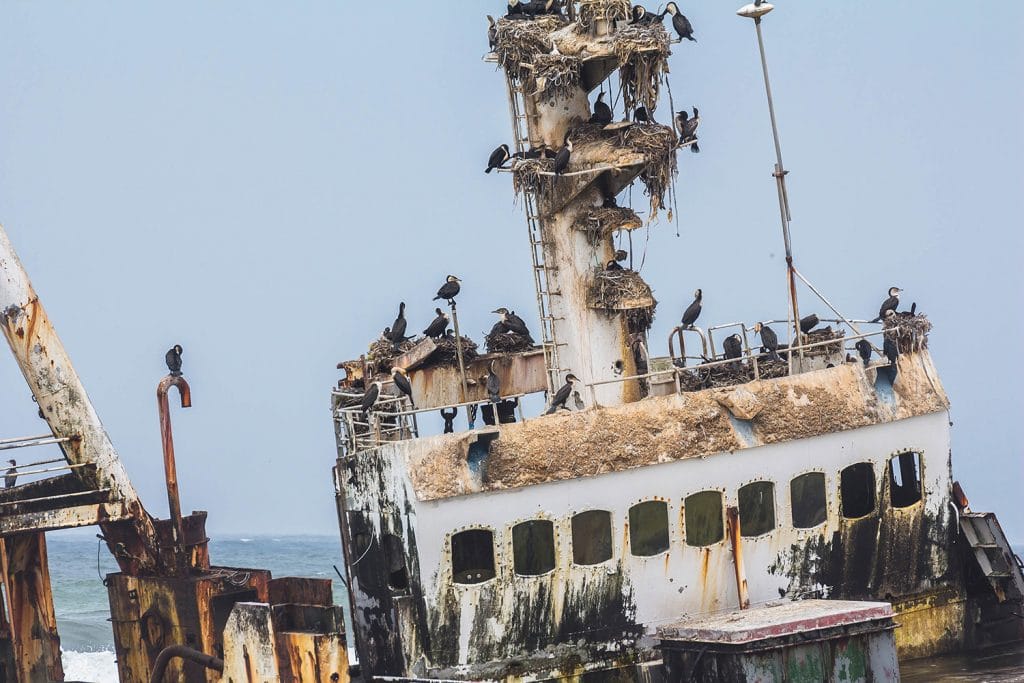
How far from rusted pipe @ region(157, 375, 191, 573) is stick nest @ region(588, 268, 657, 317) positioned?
6.16 meters

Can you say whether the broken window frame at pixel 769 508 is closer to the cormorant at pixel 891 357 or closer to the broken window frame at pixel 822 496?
the broken window frame at pixel 822 496

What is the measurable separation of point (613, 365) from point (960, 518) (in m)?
5.65

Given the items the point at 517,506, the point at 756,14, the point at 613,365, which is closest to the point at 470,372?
the point at 613,365

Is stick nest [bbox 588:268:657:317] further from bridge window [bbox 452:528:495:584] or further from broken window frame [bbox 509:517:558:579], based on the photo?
bridge window [bbox 452:528:495:584]

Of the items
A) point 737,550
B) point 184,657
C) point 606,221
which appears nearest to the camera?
point 184,657

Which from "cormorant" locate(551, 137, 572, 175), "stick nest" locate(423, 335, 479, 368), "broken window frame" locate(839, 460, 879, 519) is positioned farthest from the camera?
"stick nest" locate(423, 335, 479, 368)

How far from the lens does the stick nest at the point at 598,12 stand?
95.1 feet

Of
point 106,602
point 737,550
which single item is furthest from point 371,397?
point 106,602

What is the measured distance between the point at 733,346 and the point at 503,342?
3.83 metres

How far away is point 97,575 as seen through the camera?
239 ft

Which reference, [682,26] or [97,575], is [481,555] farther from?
[97,575]

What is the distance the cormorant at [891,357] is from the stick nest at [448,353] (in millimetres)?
6572

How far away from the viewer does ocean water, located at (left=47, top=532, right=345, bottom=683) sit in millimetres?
46688

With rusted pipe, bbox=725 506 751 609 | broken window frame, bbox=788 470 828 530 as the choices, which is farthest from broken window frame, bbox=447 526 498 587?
broken window frame, bbox=788 470 828 530
